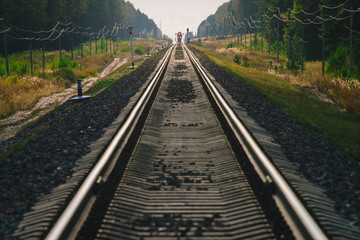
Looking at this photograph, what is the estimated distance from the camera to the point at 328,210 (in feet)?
11.7

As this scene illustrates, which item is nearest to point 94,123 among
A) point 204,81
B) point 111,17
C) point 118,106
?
point 118,106

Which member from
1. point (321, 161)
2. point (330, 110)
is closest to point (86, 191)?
point (321, 161)

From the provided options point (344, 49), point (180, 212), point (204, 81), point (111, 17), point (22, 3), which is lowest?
point (180, 212)

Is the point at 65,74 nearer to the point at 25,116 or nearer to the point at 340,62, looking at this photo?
the point at 25,116

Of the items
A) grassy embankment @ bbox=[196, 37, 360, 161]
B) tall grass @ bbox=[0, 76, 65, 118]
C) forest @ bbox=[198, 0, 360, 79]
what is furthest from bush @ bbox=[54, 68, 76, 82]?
forest @ bbox=[198, 0, 360, 79]

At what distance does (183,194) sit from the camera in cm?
401

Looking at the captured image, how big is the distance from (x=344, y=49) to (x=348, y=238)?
964 inches

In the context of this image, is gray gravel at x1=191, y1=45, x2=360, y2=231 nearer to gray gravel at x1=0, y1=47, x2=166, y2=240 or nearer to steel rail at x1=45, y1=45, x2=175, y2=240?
steel rail at x1=45, y1=45, x2=175, y2=240

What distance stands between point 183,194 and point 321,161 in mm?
2486

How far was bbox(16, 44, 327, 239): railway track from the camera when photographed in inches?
124

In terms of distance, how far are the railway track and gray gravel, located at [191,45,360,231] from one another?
630mm

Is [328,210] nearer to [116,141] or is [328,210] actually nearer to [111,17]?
[116,141]

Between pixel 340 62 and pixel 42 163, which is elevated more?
pixel 340 62

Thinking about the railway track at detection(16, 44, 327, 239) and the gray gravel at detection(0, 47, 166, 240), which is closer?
the railway track at detection(16, 44, 327, 239)
